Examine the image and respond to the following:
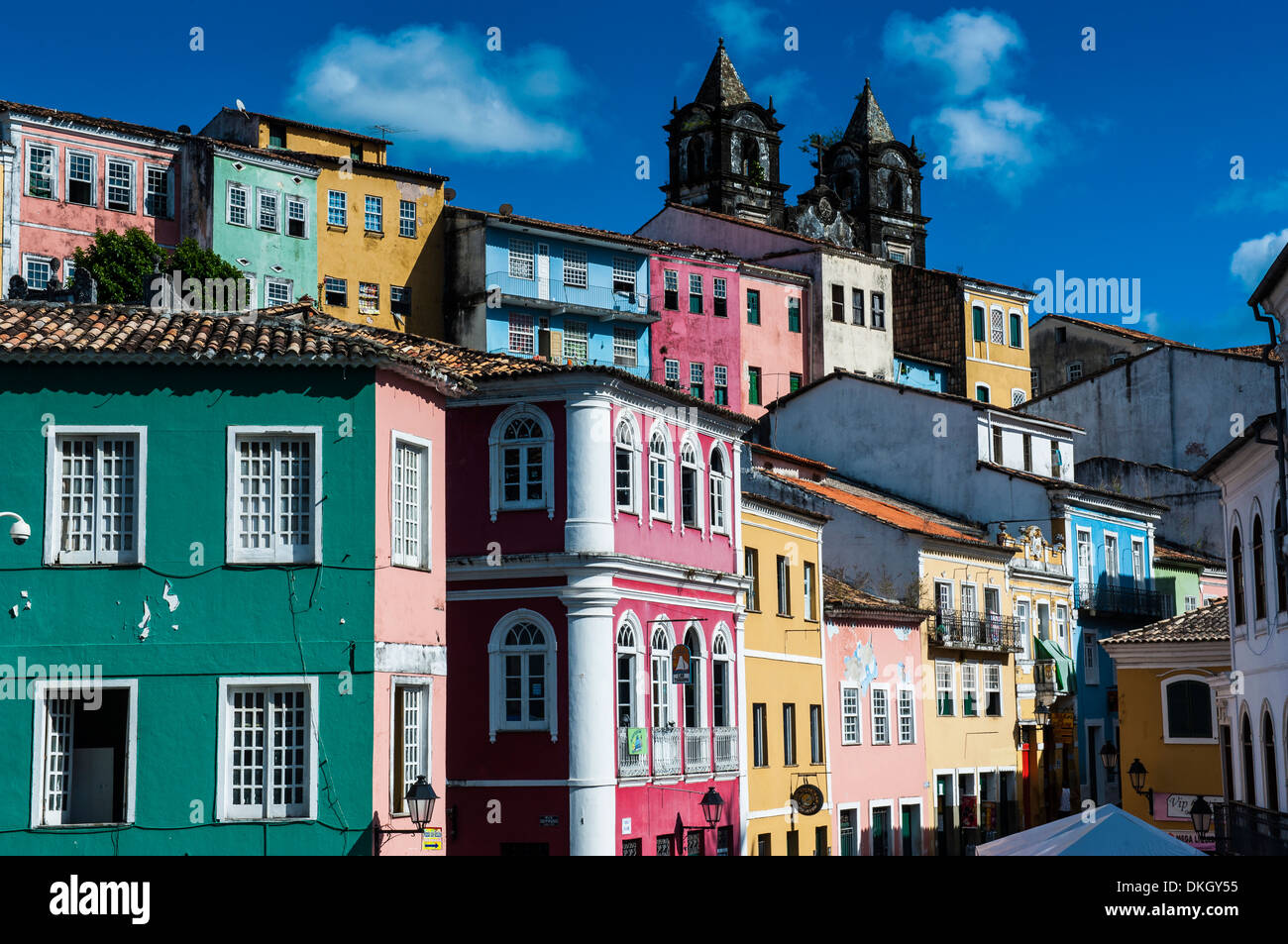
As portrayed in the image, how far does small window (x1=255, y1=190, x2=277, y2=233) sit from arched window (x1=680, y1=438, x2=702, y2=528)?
1175 inches

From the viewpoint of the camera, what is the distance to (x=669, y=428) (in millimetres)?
35688

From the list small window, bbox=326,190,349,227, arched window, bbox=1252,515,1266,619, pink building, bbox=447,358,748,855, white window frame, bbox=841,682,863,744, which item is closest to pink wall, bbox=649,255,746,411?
small window, bbox=326,190,349,227

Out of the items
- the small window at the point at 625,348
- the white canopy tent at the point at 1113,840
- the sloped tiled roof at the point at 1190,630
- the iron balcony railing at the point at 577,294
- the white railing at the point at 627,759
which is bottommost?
the white canopy tent at the point at 1113,840

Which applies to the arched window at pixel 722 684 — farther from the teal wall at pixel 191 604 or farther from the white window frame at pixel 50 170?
the white window frame at pixel 50 170

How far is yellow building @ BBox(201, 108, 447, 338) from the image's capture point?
63.8 metres

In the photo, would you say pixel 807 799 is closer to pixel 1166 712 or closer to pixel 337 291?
pixel 1166 712

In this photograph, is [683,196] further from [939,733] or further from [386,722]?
[386,722]

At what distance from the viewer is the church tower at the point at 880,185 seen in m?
121

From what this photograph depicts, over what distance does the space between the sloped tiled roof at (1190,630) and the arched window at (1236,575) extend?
728 centimetres

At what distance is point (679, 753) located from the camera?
114 feet

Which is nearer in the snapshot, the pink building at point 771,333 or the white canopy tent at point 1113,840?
the white canopy tent at point 1113,840

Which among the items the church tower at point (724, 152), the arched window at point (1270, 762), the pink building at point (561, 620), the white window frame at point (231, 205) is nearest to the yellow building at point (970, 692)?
the arched window at point (1270, 762)

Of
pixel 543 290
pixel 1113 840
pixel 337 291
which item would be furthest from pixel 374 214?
pixel 1113 840

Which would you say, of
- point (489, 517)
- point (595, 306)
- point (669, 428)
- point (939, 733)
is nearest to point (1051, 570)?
point (939, 733)
